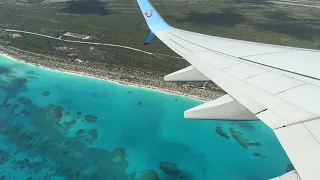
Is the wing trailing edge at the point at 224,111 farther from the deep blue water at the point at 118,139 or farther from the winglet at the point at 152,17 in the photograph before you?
the deep blue water at the point at 118,139

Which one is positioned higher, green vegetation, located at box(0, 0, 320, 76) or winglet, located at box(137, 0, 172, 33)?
winglet, located at box(137, 0, 172, 33)

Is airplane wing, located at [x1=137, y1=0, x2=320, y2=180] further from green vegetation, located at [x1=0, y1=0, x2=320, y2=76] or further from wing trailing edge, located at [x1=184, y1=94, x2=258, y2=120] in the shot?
green vegetation, located at [x1=0, y1=0, x2=320, y2=76]

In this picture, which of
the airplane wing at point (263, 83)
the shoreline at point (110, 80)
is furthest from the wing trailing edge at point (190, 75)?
the shoreline at point (110, 80)

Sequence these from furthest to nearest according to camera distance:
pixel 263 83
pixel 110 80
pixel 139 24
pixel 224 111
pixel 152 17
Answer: pixel 139 24 → pixel 110 80 → pixel 152 17 → pixel 263 83 → pixel 224 111

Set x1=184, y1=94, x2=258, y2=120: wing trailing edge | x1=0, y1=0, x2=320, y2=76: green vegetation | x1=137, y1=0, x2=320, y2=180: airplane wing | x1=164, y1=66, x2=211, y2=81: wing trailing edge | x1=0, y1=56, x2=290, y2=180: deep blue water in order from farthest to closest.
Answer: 1. x1=0, y1=0, x2=320, y2=76: green vegetation
2. x1=0, y1=56, x2=290, y2=180: deep blue water
3. x1=164, y1=66, x2=211, y2=81: wing trailing edge
4. x1=184, y1=94, x2=258, y2=120: wing trailing edge
5. x1=137, y1=0, x2=320, y2=180: airplane wing

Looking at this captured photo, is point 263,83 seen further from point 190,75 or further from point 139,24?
point 139,24

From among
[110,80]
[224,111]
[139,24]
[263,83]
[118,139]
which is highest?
[263,83]

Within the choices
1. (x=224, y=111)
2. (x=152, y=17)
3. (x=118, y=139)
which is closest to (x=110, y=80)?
(x=118, y=139)

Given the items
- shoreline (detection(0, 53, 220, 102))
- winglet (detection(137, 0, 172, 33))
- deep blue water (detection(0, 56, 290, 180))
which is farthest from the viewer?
shoreline (detection(0, 53, 220, 102))

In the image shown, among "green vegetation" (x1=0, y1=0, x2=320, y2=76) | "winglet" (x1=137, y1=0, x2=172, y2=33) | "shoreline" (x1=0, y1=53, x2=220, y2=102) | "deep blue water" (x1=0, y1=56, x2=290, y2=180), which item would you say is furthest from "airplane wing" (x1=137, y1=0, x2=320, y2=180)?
"green vegetation" (x1=0, y1=0, x2=320, y2=76)
